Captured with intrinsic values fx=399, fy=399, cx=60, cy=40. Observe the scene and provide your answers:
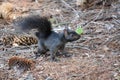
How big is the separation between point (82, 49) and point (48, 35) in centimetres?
62

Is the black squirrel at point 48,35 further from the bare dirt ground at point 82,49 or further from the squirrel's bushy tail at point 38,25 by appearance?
the bare dirt ground at point 82,49

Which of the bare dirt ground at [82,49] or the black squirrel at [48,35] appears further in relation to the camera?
the black squirrel at [48,35]

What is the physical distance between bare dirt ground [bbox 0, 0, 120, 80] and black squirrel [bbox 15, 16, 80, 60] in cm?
19

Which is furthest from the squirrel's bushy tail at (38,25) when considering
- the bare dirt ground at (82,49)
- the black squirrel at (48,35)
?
the bare dirt ground at (82,49)

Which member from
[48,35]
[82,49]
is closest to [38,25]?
[48,35]

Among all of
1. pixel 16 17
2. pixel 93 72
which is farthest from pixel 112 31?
pixel 16 17

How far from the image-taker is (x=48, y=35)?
219 inches

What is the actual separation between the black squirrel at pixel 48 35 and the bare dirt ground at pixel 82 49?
7.5 inches

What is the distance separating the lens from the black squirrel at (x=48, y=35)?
5434 millimetres

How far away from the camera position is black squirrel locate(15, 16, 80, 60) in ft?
17.8

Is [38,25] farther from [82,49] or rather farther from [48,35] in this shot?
[82,49]

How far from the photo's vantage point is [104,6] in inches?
315

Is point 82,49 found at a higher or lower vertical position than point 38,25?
lower

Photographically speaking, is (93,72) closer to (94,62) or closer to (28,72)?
(94,62)
